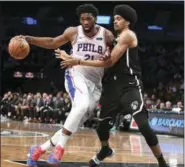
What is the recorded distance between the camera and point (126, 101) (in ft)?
18.4

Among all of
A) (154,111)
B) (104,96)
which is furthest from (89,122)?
(104,96)

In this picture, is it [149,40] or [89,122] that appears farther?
[149,40]

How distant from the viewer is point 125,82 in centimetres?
568

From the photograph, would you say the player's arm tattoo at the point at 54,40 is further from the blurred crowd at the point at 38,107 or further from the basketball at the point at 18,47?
the blurred crowd at the point at 38,107

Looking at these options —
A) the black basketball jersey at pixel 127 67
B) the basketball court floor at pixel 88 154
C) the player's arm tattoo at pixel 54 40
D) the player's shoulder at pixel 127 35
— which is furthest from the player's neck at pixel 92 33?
the basketball court floor at pixel 88 154

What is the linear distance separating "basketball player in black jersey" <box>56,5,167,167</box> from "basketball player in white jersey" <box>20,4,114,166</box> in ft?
0.59

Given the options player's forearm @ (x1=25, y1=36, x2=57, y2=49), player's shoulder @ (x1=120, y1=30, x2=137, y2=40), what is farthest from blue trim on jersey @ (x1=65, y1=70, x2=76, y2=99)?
player's shoulder @ (x1=120, y1=30, x2=137, y2=40)

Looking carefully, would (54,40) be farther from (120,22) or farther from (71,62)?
(120,22)

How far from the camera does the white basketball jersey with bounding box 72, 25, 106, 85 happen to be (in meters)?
5.43

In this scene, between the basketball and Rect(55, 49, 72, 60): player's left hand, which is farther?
the basketball

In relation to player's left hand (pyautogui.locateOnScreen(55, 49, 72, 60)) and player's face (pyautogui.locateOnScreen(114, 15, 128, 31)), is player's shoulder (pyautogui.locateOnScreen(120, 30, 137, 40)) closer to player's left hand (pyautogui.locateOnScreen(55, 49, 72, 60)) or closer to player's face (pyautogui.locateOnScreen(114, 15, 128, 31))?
player's face (pyautogui.locateOnScreen(114, 15, 128, 31))

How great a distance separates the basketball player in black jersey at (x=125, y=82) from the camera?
5.50 m

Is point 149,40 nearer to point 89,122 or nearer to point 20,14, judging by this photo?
point 20,14

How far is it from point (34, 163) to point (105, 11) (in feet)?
67.1
